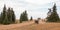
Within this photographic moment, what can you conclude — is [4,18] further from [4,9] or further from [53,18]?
[53,18]

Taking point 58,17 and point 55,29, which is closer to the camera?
point 55,29

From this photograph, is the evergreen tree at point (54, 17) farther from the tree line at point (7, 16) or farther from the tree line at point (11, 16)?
the tree line at point (7, 16)

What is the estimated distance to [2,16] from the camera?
220 ft

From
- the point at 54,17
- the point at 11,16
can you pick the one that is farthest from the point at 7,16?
the point at 54,17

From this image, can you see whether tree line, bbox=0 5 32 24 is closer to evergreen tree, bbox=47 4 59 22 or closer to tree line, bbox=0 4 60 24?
tree line, bbox=0 4 60 24

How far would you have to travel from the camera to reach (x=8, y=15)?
67.8 m

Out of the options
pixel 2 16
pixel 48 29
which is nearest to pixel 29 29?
pixel 48 29

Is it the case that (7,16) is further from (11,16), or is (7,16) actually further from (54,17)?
(54,17)

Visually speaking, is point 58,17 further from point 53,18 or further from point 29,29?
point 29,29

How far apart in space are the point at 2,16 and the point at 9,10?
13.3ft

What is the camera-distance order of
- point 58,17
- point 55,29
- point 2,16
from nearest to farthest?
point 55,29 → point 58,17 → point 2,16

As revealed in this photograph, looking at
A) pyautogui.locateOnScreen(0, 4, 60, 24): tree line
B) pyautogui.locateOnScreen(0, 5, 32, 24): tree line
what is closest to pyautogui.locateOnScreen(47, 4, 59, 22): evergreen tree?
pyautogui.locateOnScreen(0, 4, 60, 24): tree line

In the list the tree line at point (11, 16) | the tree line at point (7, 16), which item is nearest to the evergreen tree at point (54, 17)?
the tree line at point (11, 16)

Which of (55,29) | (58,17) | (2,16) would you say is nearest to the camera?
(55,29)
